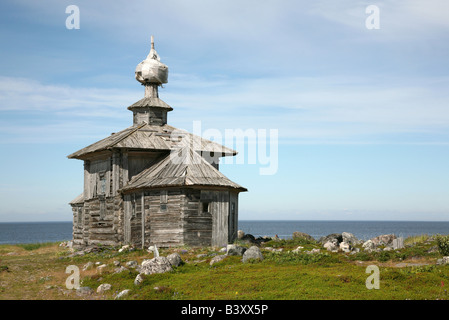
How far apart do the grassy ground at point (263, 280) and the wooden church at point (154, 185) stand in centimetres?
475

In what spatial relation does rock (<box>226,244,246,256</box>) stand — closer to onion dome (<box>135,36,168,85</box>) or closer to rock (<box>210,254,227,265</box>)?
rock (<box>210,254,227,265</box>)

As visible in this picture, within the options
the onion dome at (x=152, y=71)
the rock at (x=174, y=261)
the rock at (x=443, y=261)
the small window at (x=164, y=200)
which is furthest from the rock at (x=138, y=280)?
the onion dome at (x=152, y=71)

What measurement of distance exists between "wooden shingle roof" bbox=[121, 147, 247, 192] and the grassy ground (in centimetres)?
570

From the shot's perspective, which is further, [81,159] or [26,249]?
[26,249]

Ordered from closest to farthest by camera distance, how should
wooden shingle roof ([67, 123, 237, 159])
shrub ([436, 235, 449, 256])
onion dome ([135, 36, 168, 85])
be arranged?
shrub ([436, 235, 449, 256]), wooden shingle roof ([67, 123, 237, 159]), onion dome ([135, 36, 168, 85])

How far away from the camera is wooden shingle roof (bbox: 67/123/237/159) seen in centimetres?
3544

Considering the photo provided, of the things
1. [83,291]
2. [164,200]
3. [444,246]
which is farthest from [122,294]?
[444,246]

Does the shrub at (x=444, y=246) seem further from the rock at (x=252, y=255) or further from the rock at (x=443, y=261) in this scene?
the rock at (x=252, y=255)

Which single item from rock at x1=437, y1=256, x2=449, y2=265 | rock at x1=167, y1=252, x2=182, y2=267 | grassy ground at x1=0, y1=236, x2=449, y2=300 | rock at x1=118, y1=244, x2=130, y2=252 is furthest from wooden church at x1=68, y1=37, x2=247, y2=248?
rock at x1=437, y1=256, x2=449, y2=265

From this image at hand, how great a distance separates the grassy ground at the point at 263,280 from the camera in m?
16.9
